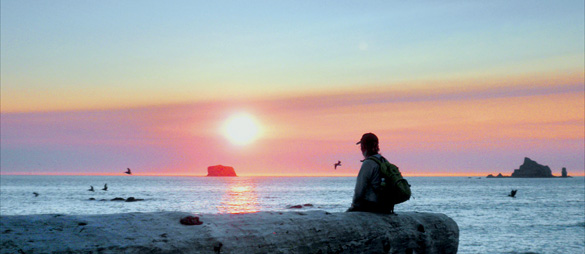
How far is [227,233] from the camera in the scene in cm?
425

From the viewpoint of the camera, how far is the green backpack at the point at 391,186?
5.76 meters

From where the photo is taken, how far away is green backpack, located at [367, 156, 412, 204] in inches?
227

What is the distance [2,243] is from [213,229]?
156 cm

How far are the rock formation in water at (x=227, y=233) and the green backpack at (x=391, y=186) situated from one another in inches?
8.7

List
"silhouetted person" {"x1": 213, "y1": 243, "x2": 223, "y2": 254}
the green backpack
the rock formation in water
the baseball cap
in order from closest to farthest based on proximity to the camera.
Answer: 1. the rock formation in water
2. "silhouetted person" {"x1": 213, "y1": 243, "x2": 223, "y2": 254}
3. the green backpack
4. the baseball cap

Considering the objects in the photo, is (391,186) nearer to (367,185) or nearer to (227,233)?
(367,185)

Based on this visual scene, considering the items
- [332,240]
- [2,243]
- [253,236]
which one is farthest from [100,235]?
[332,240]

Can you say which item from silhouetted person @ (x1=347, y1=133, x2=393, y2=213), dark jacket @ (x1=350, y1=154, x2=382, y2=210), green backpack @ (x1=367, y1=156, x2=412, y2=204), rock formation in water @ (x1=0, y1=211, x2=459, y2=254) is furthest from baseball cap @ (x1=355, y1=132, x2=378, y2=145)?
rock formation in water @ (x1=0, y1=211, x2=459, y2=254)

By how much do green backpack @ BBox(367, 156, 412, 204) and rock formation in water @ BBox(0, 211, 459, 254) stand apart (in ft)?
0.73

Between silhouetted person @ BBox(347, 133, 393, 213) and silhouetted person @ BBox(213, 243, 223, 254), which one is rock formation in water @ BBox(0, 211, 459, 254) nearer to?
silhouetted person @ BBox(213, 243, 223, 254)

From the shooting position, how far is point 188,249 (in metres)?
3.94

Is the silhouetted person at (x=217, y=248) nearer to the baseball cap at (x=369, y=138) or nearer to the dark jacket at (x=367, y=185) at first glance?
the dark jacket at (x=367, y=185)

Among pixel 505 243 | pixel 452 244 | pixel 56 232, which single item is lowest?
pixel 505 243

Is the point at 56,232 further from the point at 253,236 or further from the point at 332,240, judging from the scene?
the point at 332,240
